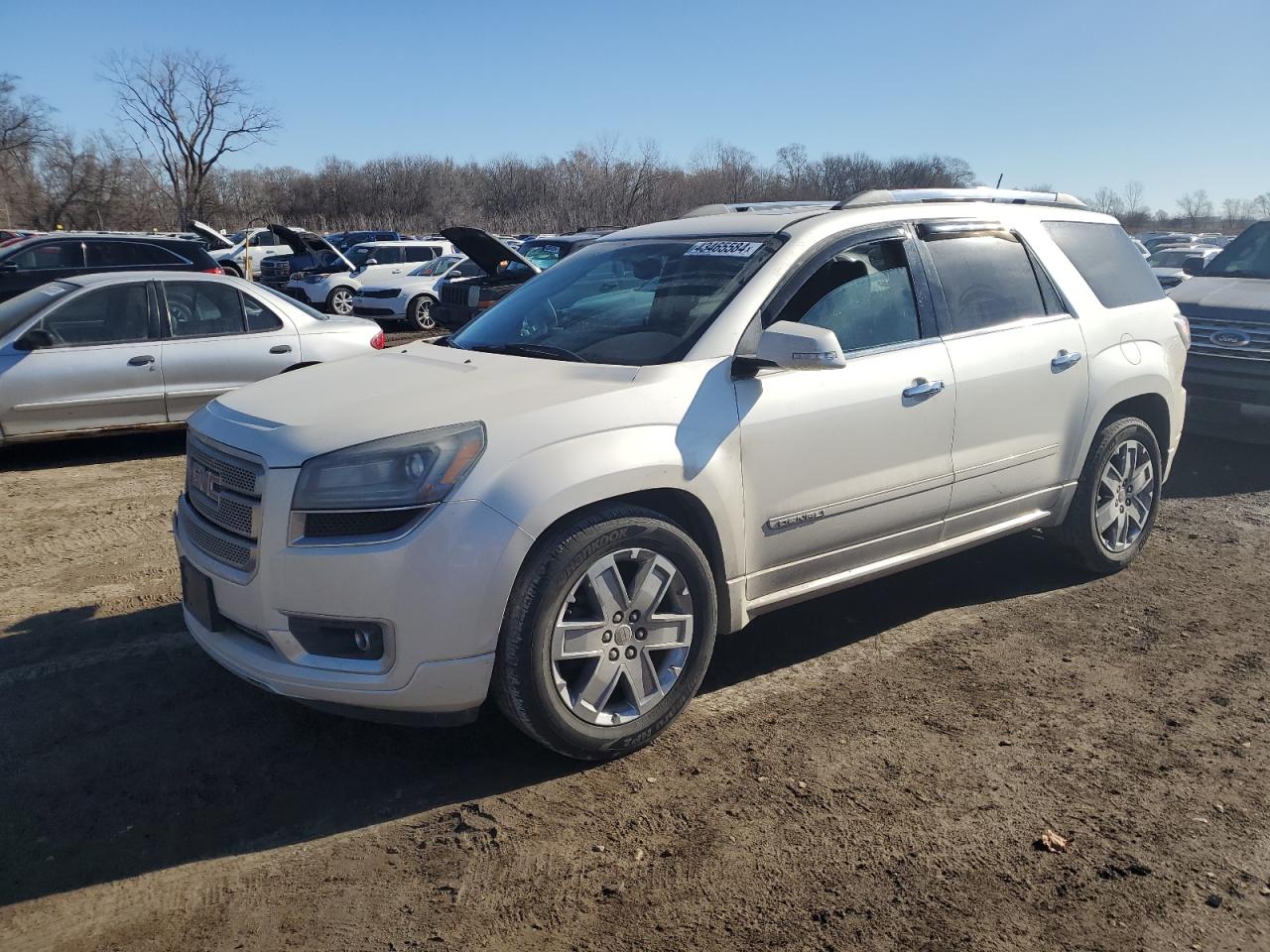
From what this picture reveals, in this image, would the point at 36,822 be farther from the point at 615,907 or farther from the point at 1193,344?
the point at 1193,344

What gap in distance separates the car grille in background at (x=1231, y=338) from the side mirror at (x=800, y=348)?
6374 mm

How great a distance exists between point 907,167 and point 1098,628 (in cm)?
7214

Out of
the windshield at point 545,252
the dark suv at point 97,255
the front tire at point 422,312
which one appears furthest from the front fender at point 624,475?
the front tire at point 422,312

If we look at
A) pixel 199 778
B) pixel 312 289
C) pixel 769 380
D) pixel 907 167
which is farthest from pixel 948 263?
pixel 907 167

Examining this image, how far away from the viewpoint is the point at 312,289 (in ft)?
66.0

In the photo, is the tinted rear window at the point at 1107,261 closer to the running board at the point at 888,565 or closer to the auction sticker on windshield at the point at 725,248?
the running board at the point at 888,565

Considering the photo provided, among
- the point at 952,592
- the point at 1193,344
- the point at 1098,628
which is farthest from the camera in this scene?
the point at 1193,344

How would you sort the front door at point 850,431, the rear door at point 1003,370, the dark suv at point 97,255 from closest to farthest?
the front door at point 850,431
the rear door at point 1003,370
the dark suv at point 97,255

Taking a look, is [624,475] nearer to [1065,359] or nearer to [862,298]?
[862,298]

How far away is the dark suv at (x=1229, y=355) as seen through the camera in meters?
8.27

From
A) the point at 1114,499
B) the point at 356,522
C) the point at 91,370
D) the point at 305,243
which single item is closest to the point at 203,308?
the point at 91,370

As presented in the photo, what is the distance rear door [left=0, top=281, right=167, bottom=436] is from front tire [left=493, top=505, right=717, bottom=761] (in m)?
6.04

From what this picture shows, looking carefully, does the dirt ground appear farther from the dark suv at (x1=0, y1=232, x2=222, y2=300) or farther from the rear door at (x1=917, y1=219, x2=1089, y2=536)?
the dark suv at (x1=0, y1=232, x2=222, y2=300)

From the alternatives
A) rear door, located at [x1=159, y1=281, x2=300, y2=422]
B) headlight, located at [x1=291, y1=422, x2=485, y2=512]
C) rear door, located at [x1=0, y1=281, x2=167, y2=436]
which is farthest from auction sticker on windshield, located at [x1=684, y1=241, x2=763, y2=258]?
rear door, located at [x1=0, y1=281, x2=167, y2=436]
